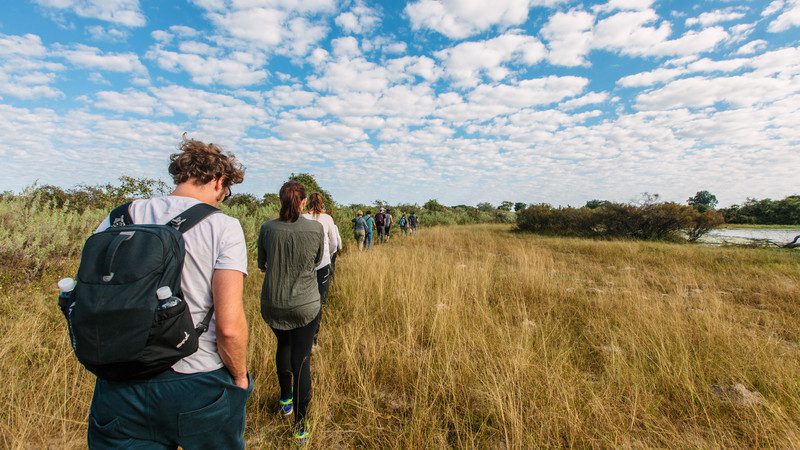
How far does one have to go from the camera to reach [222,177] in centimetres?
A: 140

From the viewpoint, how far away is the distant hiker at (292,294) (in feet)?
7.68

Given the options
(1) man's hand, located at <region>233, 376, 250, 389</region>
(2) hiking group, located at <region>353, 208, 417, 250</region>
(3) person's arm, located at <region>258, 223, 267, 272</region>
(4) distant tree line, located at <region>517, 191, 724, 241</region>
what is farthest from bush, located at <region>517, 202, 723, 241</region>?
(1) man's hand, located at <region>233, 376, 250, 389</region>

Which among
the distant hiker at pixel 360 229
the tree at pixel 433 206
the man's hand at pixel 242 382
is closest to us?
the man's hand at pixel 242 382

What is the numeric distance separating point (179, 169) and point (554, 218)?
24.5m

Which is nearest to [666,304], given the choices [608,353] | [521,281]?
[521,281]

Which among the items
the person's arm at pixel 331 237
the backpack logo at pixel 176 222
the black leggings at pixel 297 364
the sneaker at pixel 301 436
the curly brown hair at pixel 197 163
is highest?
the curly brown hair at pixel 197 163

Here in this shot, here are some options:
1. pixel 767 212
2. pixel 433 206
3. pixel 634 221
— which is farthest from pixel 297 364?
pixel 767 212

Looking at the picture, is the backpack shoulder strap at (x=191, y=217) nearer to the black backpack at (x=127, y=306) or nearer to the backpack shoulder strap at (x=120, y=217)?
the black backpack at (x=127, y=306)

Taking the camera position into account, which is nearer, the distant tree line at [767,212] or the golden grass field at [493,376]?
the golden grass field at [493,376]

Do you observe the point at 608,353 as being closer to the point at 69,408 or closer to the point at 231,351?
the point at 231,351

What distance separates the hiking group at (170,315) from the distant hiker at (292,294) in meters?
0.99

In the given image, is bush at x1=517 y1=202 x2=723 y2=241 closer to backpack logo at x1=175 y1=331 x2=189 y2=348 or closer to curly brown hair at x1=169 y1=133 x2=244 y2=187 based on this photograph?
curly brown hair at x1=169 y1=133 x2=244 y2=187

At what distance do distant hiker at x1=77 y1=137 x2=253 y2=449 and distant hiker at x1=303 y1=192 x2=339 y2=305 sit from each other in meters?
1.89

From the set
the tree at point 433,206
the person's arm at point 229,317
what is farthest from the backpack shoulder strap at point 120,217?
the tree at point 433,206
